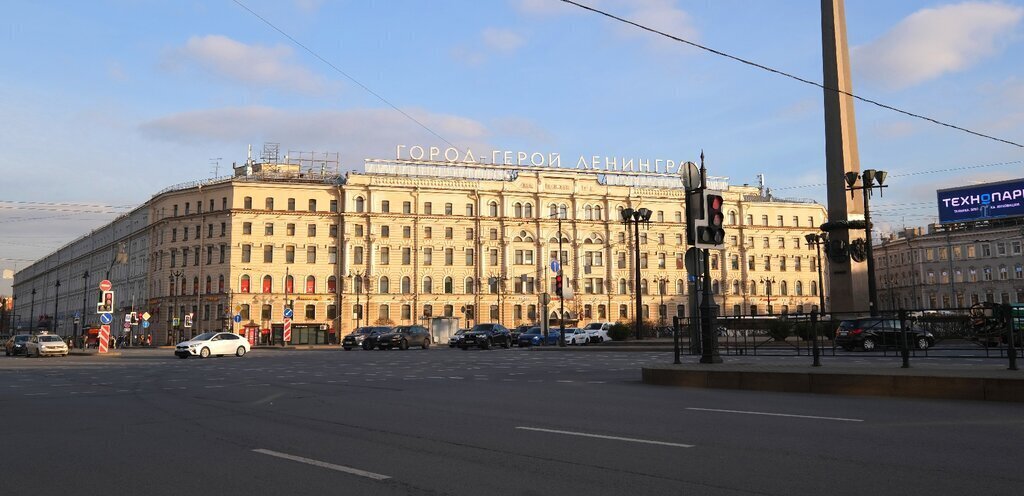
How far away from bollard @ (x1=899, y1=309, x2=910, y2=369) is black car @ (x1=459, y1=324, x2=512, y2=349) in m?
35.2

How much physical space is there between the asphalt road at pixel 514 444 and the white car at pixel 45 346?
3405cm

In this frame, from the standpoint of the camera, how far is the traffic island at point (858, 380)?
11.6m

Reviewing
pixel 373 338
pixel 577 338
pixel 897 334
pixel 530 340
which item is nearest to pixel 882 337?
pixel 897 334

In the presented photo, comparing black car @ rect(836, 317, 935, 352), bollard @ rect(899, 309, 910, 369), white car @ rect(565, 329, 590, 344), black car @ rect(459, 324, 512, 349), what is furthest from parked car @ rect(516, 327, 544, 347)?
bollard @ rect(899, 309, 910, 369)

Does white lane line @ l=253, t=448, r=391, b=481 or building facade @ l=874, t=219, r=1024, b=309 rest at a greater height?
building facade @ l=874, t=219, r=1024, b=309

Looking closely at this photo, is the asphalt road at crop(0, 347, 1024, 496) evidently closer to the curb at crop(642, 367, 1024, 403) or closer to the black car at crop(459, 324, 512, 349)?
the curb at crop(642, 367, 1024, 403)

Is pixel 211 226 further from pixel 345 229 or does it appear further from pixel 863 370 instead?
pixel 863 370

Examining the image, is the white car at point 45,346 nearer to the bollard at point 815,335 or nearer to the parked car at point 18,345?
the parked car at point 18,345

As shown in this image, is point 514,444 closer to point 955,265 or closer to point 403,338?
point 403,338

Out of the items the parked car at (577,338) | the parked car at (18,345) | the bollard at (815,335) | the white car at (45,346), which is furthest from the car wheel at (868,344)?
the parked car at (18,345)

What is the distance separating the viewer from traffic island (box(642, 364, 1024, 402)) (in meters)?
11.6

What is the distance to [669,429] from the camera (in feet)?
29.0

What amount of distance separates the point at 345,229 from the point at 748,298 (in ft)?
166

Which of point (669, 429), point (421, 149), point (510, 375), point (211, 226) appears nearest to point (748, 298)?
point (421, 149)
